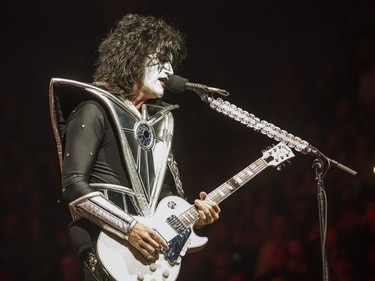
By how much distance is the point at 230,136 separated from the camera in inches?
198

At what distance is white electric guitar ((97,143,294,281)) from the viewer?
91.8 inches

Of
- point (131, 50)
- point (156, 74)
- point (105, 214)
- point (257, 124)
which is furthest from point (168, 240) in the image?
point (131, 50)

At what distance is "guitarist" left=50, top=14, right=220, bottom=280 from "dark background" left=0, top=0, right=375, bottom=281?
5.88 ft

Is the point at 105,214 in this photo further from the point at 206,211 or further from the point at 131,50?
the point at 131,50

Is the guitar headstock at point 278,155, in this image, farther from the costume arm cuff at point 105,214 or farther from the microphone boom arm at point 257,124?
the costume arm cuff at point 105,214

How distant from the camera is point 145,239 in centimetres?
232

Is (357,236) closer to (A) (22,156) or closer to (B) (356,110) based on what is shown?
(B) (356,110)

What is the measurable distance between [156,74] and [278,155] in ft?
2.15

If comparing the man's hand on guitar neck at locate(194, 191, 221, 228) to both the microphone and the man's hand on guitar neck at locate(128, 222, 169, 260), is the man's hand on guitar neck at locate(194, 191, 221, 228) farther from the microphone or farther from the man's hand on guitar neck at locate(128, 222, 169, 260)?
the microphone

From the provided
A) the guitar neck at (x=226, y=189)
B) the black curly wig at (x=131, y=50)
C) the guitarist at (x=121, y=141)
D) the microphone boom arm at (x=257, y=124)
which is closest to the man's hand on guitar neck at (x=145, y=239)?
Result: the guitarist at (x=121, y=141)

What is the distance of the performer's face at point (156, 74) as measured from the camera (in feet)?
9.18

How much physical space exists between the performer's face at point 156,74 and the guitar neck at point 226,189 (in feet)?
1.64

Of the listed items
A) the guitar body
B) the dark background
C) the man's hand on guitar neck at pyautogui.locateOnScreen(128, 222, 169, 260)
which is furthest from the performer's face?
the dark background

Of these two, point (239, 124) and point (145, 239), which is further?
point (239, 124)
